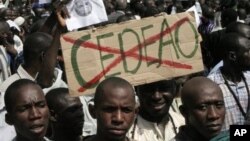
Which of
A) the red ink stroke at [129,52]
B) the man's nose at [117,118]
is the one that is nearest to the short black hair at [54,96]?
the red ink stroke at [129,52]

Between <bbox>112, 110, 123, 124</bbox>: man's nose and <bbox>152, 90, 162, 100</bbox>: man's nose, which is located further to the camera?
<bbox>152, 90, 162, 100</bbox>: man's nose

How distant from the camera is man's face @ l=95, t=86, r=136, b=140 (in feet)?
11.5

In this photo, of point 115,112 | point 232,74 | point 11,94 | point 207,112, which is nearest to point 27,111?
point 11,94

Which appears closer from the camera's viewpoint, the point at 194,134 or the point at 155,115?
the point at 194,134

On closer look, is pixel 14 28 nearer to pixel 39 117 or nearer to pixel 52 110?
pixel 52 110

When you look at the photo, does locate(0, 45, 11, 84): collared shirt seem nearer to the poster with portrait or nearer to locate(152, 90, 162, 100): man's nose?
the poster with portrait

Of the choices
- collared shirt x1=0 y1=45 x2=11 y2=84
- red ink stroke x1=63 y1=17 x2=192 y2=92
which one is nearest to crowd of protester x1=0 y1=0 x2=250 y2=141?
red ink stroke x1=63 y1=17 x2=192 y2=92

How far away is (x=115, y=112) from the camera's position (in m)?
3.54

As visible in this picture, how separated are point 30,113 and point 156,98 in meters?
0.86

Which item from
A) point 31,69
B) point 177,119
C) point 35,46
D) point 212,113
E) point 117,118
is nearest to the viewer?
point 117,118

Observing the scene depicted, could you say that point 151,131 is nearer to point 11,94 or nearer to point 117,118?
point 117,118

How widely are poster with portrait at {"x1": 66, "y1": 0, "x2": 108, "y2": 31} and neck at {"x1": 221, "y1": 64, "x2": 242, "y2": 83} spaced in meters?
1.01

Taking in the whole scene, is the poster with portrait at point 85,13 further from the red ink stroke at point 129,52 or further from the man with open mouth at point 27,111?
the man with open mouth at point 27,111

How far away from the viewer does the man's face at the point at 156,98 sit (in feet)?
13.9
